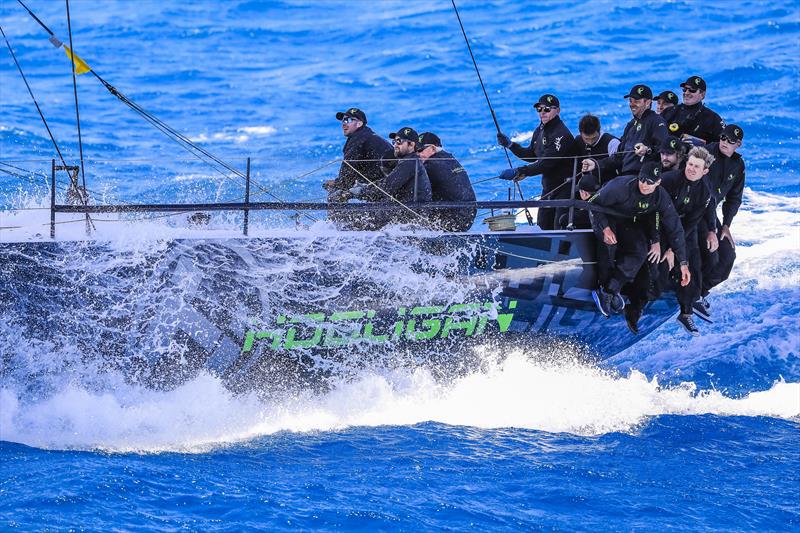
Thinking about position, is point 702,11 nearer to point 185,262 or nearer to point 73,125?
point 73,125

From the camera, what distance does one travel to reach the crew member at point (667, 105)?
29.1 feet

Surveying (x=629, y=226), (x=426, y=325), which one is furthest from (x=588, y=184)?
(x=426, y=325)

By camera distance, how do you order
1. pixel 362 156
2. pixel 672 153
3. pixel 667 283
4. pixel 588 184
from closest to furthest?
1. pixel 672 153
2. pixel 588 184
3. pixel 362 156
4. pixel 667 283

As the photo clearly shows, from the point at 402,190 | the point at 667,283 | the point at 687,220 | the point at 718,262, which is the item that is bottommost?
the point at 667,283

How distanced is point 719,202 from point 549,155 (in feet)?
4.50

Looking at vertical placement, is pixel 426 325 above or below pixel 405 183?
below

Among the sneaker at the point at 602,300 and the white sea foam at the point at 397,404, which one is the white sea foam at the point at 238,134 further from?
the sneaker at the point at 602,300

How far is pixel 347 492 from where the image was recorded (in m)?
6.72

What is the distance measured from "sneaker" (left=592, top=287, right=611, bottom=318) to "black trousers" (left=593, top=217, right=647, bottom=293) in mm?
55

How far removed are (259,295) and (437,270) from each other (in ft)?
4.25

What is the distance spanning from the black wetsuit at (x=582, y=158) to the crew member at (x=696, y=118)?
54 cm

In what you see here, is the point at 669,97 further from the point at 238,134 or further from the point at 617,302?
the point at 238,134

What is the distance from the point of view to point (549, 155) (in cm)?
880

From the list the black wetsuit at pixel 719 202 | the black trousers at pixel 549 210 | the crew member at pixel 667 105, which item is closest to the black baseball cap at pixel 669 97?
the crew member at pixel 667 105
